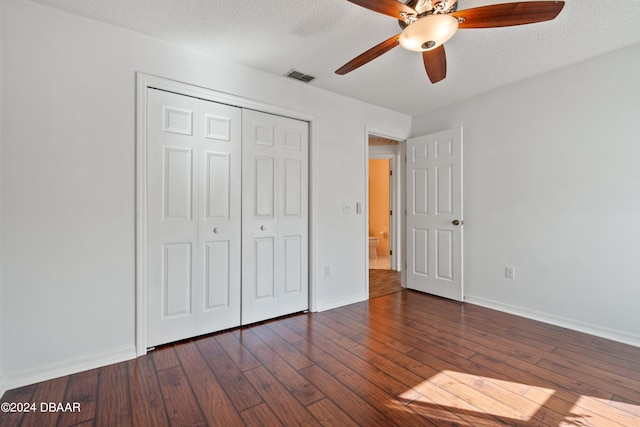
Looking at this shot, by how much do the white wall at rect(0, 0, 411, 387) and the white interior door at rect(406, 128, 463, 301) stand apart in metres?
2.92

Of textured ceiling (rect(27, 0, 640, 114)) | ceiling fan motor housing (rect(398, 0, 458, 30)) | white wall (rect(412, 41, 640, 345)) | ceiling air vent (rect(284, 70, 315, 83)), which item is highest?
ceiling air vent (rect(284, 70, 315, 83))

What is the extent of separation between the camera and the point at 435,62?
2055 mm

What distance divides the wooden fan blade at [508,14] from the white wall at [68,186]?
213cm

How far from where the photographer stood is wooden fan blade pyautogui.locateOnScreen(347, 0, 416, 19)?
1.52 meters

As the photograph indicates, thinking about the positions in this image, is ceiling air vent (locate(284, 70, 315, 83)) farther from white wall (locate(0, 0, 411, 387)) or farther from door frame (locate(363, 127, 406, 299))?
door frame (locate(363, 127, 406, 299))

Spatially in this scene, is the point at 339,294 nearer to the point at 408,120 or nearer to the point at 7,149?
the point at 408,120

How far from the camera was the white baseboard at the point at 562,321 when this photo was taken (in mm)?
2473

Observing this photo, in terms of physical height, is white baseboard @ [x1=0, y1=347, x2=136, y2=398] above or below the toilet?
below

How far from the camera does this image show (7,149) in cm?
185

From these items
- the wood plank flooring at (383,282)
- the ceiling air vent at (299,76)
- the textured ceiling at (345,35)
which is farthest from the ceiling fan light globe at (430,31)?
the wood plank flooring at (383,282)

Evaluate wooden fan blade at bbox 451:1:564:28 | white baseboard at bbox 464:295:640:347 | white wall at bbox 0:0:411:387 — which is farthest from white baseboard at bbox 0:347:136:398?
white baseboard at bbox 464:295:640:347

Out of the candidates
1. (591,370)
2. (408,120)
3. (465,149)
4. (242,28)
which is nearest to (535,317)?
(591,370)

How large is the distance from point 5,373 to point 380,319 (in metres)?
2.86

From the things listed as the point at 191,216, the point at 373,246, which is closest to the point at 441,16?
the point at 191,216
